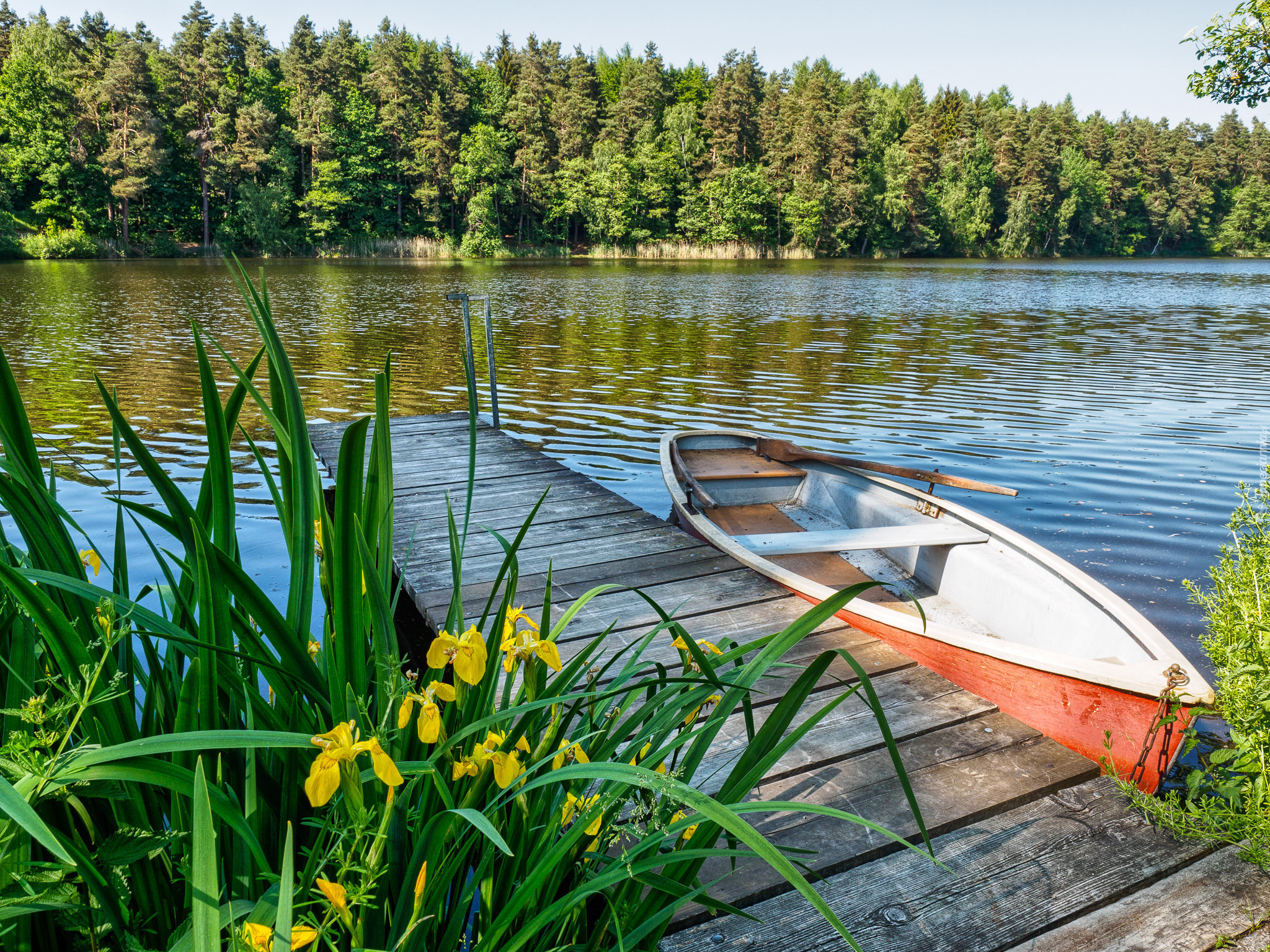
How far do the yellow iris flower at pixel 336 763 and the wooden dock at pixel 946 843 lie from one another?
1.61 feet

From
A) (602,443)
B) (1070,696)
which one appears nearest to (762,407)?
(602,443)

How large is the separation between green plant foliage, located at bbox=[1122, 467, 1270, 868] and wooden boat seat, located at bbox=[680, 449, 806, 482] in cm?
336

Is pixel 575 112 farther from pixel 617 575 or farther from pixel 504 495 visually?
pixel 617 575

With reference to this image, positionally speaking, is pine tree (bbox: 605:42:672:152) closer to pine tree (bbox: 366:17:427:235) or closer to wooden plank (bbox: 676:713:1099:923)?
pine tree (bbox: 366:17:427:235)

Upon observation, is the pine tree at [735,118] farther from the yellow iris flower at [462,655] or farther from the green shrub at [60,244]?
the yellow iris flower at [462,655]

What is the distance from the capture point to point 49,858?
3.01 ft

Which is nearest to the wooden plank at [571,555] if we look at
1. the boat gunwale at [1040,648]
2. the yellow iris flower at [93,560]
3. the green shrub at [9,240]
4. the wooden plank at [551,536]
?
the wooden plank at [551,536]

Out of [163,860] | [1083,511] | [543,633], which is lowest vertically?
[1083,511]

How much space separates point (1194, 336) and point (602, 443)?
14804 mm

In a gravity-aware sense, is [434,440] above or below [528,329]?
below

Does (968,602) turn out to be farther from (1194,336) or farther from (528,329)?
(1194,336)

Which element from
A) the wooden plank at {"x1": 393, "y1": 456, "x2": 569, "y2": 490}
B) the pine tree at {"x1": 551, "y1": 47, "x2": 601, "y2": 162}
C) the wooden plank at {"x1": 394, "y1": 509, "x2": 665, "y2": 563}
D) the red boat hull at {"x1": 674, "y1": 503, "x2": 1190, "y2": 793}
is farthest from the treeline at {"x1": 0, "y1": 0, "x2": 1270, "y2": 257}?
the red boat hull at {"x1": 674, "y1": 503, "x2": 1190, "y2": 793}

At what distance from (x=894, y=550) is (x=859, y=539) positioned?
943 millimetres

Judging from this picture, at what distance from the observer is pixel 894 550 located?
457cm
